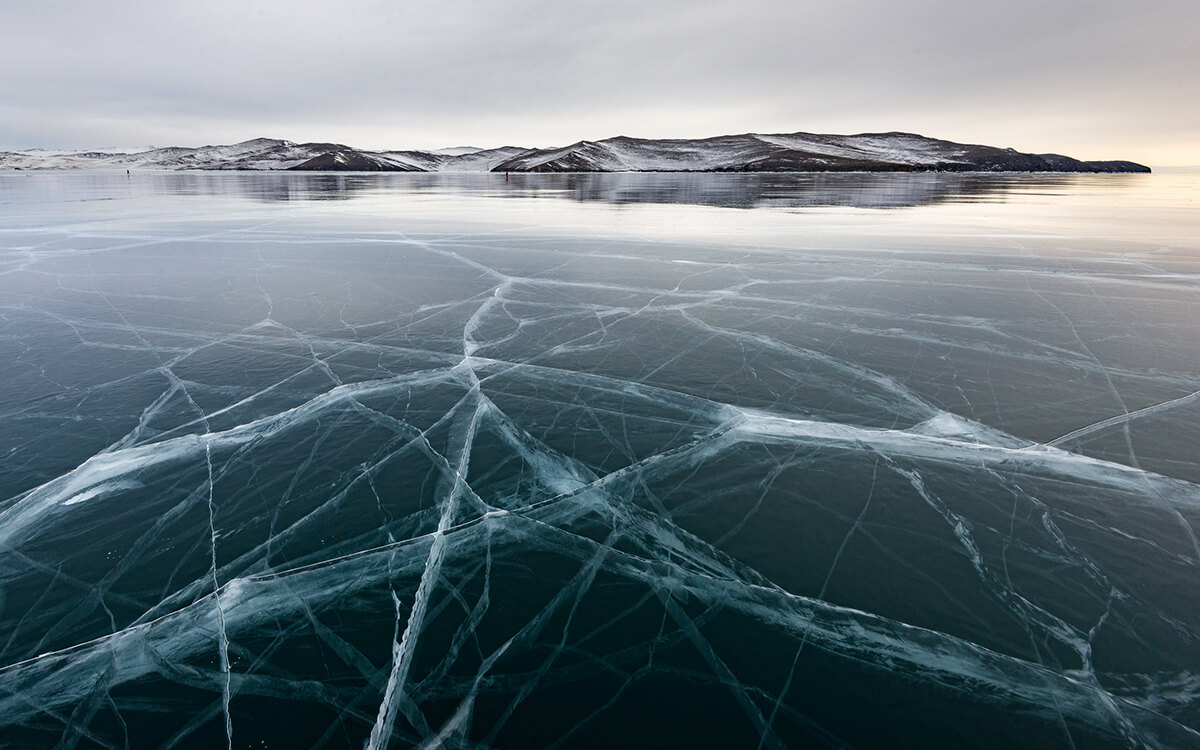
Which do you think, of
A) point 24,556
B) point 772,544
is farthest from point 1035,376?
point 24,556

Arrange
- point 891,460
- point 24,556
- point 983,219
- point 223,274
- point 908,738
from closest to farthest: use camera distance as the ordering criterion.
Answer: point 908,738
point 24,556
point 891,460
point 223,274
point 983,219

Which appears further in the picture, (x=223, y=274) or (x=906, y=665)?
(x=223, y=274)

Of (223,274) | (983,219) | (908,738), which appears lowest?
(908,738)

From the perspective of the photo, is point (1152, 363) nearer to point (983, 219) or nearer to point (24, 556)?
point (24, 556)

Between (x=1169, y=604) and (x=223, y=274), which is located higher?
(x=223, y=274)

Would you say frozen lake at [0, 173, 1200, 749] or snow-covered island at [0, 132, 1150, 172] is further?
snow-covered island at [0, 132, 1150, 172]

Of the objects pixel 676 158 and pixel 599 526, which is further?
pixel 676 158

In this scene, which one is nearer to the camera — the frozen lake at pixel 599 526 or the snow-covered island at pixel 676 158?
the frozen lake at pixel 599 526

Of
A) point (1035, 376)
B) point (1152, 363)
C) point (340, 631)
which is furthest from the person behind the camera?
point (1152, 363)
